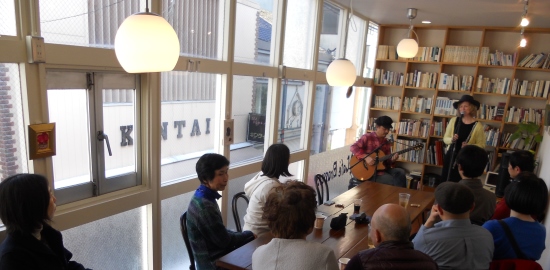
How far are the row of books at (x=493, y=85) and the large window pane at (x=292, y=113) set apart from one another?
2.85 metres

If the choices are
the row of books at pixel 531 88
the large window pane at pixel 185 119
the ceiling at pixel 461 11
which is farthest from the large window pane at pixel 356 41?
the large window pane at pixel 185 119

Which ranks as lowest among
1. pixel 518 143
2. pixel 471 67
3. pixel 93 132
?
pixel 518 143

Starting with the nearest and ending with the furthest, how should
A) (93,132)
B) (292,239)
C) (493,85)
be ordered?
(292,239)
(93,132)
(493,85)

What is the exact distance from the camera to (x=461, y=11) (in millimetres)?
4402

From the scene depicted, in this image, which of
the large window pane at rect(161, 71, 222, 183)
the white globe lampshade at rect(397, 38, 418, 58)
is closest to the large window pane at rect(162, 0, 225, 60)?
the large window pane at rect(161, 71, 222, 183)

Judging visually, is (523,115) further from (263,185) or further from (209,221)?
(209,221)

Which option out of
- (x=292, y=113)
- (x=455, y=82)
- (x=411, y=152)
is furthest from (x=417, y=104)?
Answer: (x=292, y=113)

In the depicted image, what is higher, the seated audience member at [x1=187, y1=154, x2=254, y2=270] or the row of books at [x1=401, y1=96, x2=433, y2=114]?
the row of books at [x1=401, y1=96, x2=433, y2=114]

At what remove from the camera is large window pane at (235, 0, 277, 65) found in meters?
3.26

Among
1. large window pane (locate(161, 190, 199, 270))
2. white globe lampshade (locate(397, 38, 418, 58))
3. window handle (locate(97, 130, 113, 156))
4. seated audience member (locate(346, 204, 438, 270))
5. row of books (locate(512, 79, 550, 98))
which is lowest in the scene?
large window pane (locate(161, 190, 199, 270))

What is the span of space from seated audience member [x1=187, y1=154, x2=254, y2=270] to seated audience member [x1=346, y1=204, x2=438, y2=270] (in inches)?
35.5

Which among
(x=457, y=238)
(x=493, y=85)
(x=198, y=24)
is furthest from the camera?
(x=493, y=85)

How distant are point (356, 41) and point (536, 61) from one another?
251cm

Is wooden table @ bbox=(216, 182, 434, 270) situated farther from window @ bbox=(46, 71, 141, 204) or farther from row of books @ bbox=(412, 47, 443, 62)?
row of books @ bbox=(412, 47, 443, 62)
